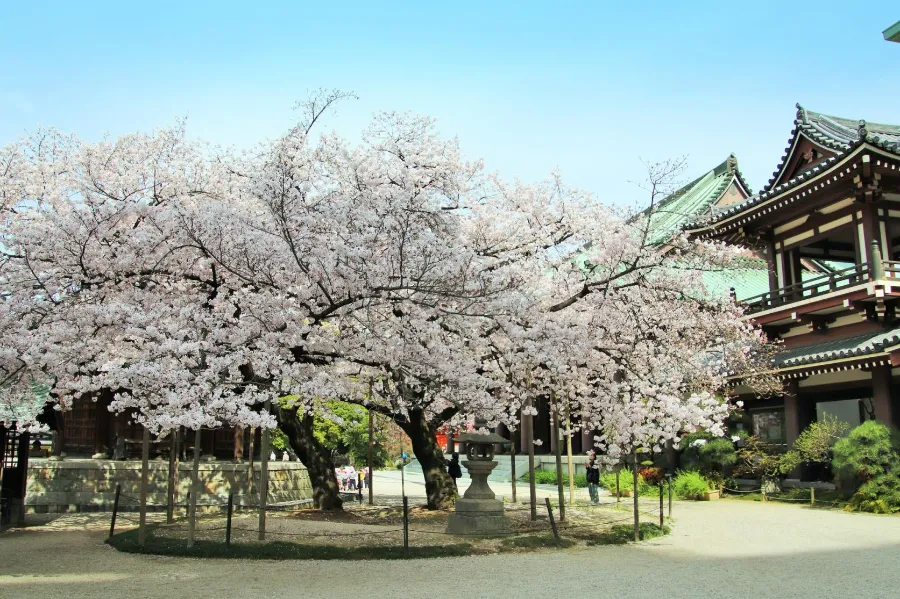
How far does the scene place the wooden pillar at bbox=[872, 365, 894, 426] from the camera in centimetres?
1927

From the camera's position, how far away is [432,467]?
1900cm

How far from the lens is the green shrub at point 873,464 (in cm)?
1777

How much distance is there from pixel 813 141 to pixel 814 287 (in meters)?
5.08

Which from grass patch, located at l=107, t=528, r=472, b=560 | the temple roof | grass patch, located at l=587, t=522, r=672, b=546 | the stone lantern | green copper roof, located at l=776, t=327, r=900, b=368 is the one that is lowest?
grass patch, located at l=587, t=522, r=672, b=546

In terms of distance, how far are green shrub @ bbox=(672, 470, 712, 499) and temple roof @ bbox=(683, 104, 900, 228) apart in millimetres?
8317

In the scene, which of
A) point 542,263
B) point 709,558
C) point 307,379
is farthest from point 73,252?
point 709,558

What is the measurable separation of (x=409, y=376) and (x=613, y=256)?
5.32m

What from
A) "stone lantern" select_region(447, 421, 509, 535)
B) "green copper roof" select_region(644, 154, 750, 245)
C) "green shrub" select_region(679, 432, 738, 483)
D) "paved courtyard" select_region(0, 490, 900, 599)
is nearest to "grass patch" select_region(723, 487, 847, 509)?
"green shrub" select_region(679, 432, 738, 483)

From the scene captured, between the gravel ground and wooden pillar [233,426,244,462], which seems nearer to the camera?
the gravel ground

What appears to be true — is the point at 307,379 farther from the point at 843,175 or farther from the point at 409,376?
the point at 843,175

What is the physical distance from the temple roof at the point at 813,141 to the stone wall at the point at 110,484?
53.3ft

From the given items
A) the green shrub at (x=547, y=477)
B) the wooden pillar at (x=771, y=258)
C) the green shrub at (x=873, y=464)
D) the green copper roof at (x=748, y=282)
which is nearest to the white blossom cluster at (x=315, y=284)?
the green shrub at (x=873, y=464)

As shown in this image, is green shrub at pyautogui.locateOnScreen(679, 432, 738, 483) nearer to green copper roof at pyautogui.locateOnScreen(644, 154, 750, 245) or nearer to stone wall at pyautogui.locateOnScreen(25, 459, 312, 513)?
green copper roof at pyautogui.locateOnScreen(644, 154, 750, 245)

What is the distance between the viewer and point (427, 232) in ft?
37.9
